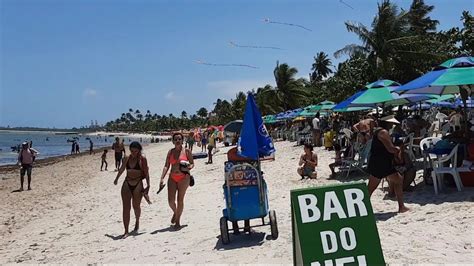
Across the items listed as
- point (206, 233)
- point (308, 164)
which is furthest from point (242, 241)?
point (308, 164)

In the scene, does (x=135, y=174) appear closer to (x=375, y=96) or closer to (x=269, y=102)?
(x=375, y=96)

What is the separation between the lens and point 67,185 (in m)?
18.5

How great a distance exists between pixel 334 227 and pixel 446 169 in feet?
15.0

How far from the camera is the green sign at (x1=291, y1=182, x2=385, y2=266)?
11.0 feet

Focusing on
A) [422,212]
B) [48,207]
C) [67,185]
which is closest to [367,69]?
[67,185]

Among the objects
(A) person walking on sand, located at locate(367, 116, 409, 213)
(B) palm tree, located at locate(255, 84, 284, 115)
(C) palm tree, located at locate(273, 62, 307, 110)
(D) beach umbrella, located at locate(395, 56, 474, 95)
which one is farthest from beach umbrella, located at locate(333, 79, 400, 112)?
(B) palm tree, located at locate(255, 84, 284, 115)

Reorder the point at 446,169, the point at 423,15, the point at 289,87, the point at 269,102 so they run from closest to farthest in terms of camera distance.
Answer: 1. the point at 446,169
2. the point at 423,15
3. the point at 289,87
4. the point at 269,102

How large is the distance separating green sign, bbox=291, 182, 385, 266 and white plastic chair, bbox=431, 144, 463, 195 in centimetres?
425

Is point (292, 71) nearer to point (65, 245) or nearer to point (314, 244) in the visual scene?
point (65, 245)

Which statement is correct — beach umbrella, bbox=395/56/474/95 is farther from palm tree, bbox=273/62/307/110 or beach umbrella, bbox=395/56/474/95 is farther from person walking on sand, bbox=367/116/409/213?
palm tree, bbox=273/62/307/110

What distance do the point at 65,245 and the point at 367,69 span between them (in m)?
25.4

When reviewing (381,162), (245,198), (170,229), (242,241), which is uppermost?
(381,162)

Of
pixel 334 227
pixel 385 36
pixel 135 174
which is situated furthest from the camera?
pixel 385 36

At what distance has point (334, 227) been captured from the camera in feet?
11.2
